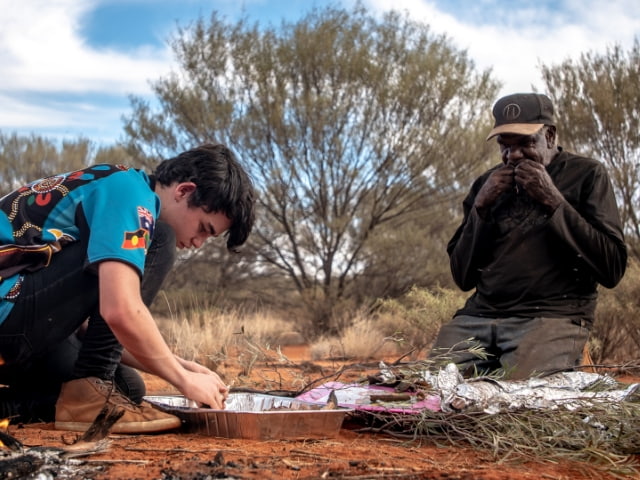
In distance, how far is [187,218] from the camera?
312 centimetres

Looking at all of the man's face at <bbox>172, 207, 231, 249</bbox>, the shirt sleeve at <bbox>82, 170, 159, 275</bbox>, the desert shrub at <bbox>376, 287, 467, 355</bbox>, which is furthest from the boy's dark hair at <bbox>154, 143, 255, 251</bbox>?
the desert shrub at <bbox>376, 287, 467, 355</bbox>

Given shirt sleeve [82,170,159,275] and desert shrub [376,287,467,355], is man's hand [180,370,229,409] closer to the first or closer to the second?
shirt sleeve [82,170,159,275]

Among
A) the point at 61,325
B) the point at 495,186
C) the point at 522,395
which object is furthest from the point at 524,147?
the point at 61,325

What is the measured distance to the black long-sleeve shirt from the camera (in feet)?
12.9

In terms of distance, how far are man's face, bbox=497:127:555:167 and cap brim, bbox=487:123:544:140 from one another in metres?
0.04

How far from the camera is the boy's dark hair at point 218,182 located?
3.05 metres

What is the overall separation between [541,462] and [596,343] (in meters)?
4.41

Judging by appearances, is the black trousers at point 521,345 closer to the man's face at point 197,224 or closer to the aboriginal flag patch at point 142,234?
the man's face at point 197,224

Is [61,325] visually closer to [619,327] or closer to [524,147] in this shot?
[524,147]

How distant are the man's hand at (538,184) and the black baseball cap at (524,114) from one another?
0.21 meters

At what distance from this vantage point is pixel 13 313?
2.85m

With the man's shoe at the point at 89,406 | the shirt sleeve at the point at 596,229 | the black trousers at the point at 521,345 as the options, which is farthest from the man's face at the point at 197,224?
the shirt sleeve at the point at 596,229

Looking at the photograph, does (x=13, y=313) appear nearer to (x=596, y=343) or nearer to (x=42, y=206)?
(x=42, y=206)

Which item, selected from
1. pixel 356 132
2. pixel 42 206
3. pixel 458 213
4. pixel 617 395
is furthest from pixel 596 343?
pixel 458 213
